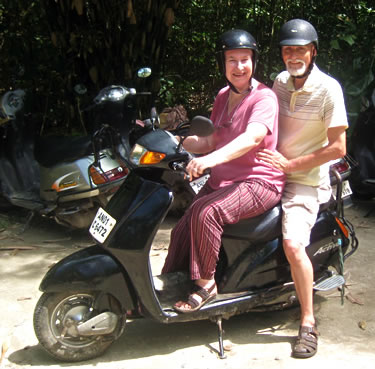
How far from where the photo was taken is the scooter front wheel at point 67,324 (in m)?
3.16

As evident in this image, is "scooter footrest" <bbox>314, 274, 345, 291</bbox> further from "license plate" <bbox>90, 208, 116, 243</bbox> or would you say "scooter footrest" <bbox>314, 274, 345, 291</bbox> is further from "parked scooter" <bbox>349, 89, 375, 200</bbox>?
"parked scooter" <bbox>349, 89, 375, 200</bbox>

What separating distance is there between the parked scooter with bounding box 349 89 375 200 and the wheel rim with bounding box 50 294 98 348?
135 inches

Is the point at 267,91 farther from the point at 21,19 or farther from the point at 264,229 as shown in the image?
the point at 21,19

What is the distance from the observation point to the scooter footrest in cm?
354

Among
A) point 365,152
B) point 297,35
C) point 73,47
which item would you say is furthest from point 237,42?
point 73,47

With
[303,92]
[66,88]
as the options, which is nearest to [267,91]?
[303,92]

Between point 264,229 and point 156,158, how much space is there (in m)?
1.32

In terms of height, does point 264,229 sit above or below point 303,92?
below

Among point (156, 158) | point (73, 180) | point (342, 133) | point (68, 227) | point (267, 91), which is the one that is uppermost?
point (267, 91)

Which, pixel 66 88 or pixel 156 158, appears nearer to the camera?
pixel 156 158

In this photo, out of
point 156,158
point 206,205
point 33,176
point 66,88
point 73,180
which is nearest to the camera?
point 206,205

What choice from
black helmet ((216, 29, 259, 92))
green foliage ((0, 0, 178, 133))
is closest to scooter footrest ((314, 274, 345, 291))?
black helmet ((216, 29, 259, 92))

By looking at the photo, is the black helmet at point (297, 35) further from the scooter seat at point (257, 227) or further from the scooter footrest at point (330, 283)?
the scooter footrest at point (330, 283)

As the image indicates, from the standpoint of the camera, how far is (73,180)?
201 inches
